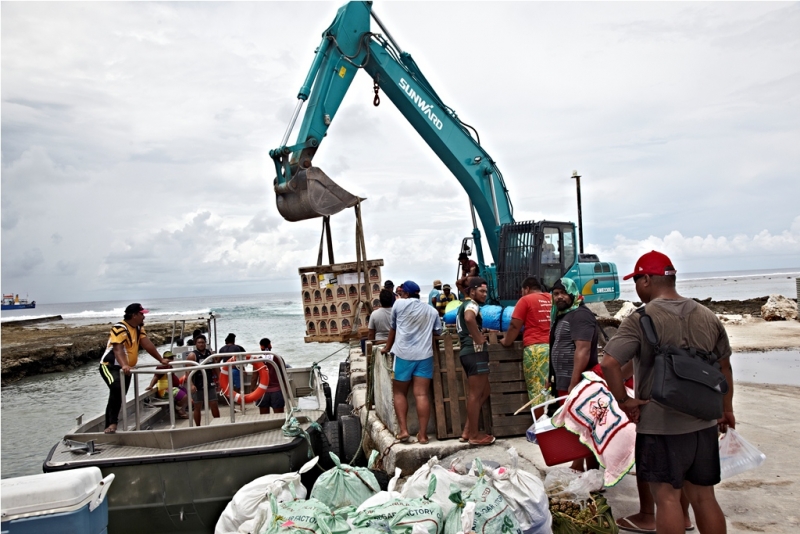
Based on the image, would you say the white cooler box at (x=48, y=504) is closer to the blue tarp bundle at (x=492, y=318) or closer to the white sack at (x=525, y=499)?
the white sack at (x=525, y=499)

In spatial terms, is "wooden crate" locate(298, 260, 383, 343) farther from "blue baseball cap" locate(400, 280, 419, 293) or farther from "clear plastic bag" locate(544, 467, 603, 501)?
"clear plastic bag" locate(544, 467, 603, 501)

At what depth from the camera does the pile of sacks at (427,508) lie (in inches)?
149

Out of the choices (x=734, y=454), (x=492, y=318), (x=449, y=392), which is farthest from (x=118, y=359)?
(x=734, y=454)

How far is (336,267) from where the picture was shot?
427 inches

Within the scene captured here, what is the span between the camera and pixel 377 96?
1290 cm

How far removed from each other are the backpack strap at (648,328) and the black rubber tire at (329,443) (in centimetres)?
459

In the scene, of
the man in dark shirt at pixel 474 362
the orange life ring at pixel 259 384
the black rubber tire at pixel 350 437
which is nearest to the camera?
the man in dark shirt at pixel 474 362

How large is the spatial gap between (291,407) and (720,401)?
4.58 meters

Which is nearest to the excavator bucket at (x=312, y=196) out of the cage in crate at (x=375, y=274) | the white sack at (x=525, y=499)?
the cage in crate at (x=375, y=274)

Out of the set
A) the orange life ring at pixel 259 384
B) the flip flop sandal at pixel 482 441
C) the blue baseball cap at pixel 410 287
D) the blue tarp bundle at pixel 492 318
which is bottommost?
the flip flop sandal at pixel 482 441

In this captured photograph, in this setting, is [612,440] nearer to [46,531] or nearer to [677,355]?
[677,355]

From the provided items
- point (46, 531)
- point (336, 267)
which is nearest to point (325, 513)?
point (46, 531)

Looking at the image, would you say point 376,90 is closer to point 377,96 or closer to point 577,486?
point 377,96

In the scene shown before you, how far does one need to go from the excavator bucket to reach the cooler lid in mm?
7325
